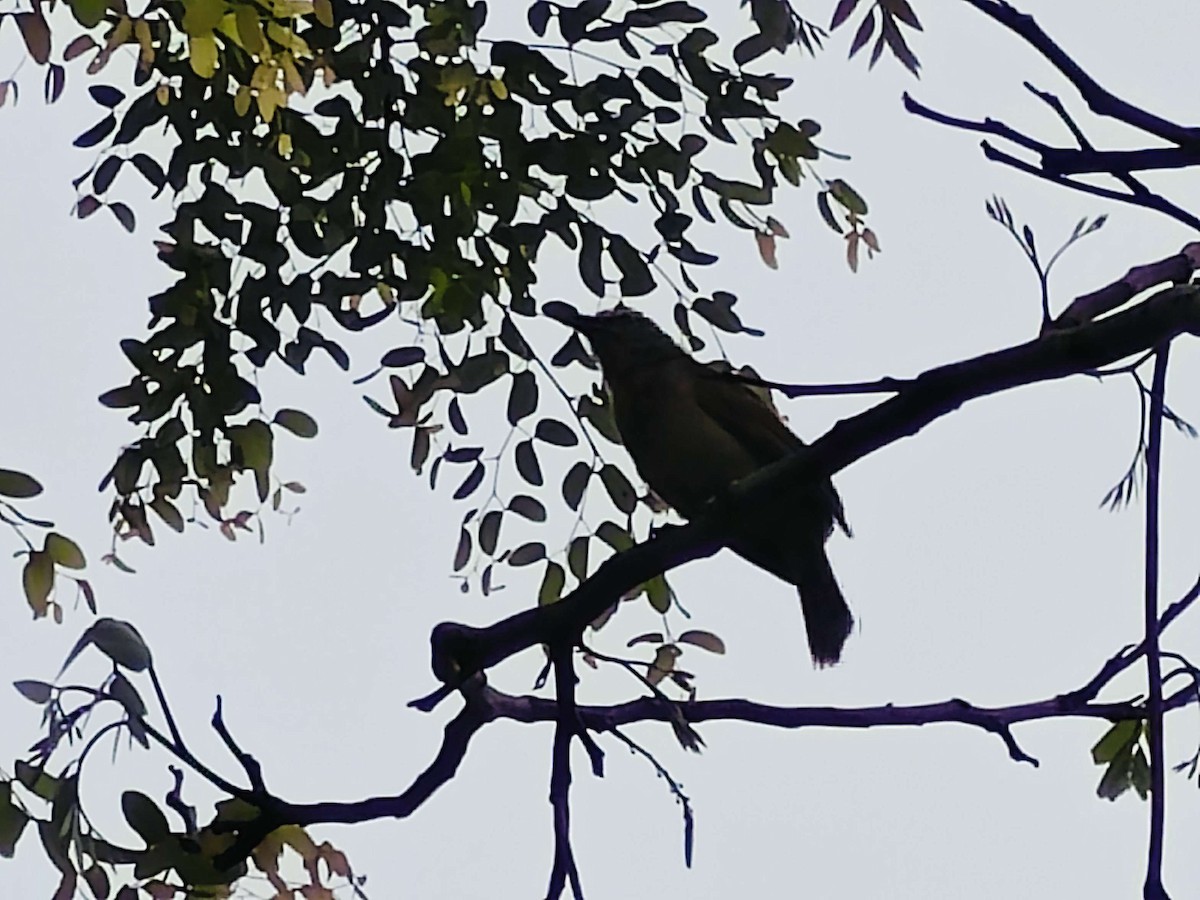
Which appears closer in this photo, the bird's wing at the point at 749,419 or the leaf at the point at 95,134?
the leaf at the point at 95,134

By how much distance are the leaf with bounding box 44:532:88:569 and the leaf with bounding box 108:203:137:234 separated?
3.57 feet

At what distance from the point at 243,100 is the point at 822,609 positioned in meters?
1.41

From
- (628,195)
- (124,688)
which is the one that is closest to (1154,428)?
(124,688)

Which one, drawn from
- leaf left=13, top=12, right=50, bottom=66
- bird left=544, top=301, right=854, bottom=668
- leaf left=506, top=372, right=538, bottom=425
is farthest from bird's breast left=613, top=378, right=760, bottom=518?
leaf left=13, top=12, right=50, bottom=66

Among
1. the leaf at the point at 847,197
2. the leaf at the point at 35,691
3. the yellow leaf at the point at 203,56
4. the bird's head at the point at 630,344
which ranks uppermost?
the bird's head at the point at 630,344

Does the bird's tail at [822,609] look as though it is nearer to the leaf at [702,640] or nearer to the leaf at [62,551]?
the leaf at [702,640]

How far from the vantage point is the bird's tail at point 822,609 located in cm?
320

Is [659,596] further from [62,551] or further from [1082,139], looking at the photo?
[1082,139]

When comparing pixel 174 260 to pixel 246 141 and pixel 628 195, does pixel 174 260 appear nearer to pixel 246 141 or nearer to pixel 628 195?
pixel 246 141

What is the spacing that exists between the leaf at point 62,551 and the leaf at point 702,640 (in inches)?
37.9

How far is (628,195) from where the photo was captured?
2771 millimetres

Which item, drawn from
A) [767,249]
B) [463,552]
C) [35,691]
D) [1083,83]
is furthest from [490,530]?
[1083,83]

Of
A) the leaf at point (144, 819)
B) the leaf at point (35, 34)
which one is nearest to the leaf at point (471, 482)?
the leaf at point (35, 34)

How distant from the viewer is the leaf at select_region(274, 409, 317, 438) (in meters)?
2.77
